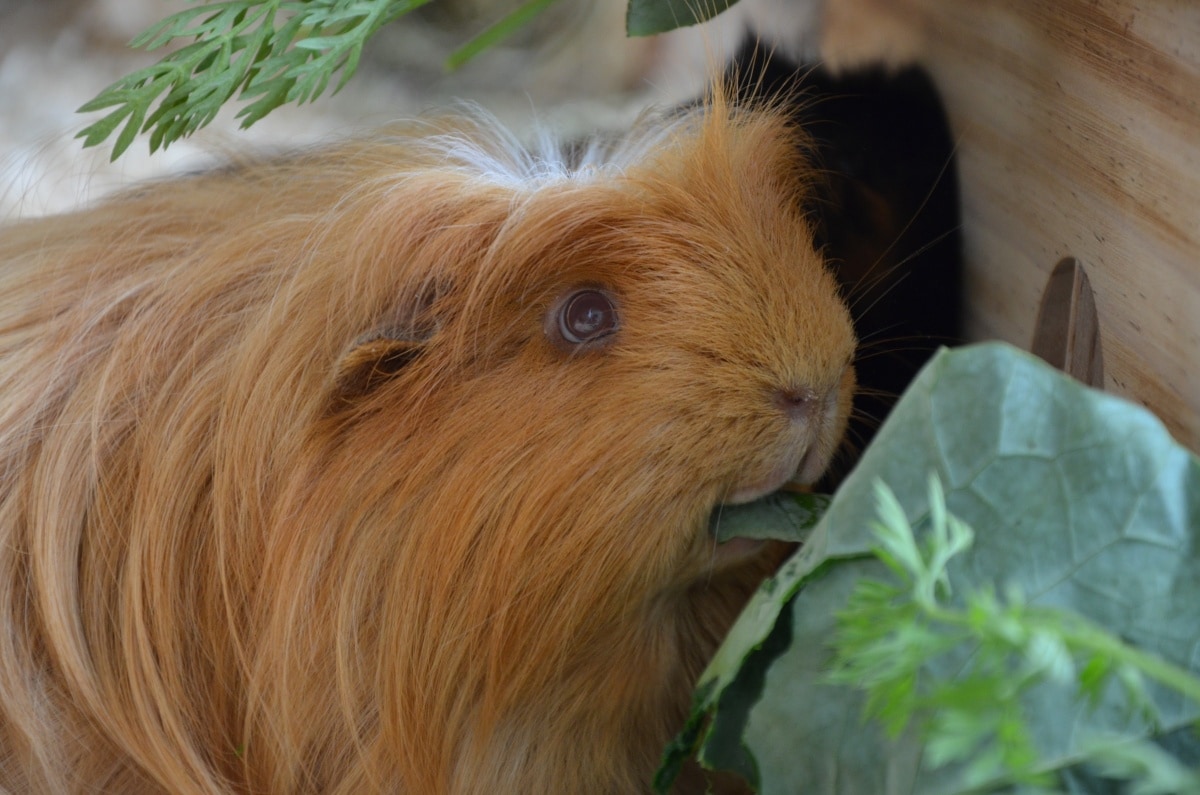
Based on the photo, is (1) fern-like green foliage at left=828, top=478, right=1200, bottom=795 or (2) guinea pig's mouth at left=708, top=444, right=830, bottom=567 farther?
(2) guinea pig's mouth at left=708, top=444, right=830, bottom=567

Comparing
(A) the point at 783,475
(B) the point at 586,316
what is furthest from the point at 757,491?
(B) the point at 586,316

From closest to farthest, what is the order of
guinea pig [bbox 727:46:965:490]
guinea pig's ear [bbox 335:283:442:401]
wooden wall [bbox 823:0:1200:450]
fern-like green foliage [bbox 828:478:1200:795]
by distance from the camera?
fern-like green foliage [bbox 828:478:1200:795], wooden wall [bbox 823:0:1200:450], guinea pig's ear [bbox 335:283:442:401], guinea pig [bbox 727:46:965:490]

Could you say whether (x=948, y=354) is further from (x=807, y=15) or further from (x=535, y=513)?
(x=807, y=15)

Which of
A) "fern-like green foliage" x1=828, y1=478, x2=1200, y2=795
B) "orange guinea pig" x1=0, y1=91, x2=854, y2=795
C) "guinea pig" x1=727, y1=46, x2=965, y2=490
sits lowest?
"orange guinea pig" x1=0, y1=91, x2=854, y2=795

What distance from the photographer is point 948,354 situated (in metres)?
0.77

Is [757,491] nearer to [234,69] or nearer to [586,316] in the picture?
[586,316]

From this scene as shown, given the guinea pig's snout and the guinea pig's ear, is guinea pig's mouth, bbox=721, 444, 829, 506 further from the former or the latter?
the guinea pig's ear

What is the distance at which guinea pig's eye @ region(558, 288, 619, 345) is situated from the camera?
3.36 ft

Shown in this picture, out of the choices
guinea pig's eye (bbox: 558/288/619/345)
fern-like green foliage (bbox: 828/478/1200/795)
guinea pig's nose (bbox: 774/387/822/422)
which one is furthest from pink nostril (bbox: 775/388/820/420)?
fern-like green foliage (bbox: 828/478/1200/795)

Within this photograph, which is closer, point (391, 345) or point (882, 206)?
point (391, 345)

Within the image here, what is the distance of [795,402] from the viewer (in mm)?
1001

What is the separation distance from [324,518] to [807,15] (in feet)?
3.04

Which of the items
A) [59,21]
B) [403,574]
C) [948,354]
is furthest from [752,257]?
[59,21]

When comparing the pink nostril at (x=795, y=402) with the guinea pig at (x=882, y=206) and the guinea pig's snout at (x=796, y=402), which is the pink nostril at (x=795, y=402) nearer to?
the guinea pig's snout at (x=796, y=402)
